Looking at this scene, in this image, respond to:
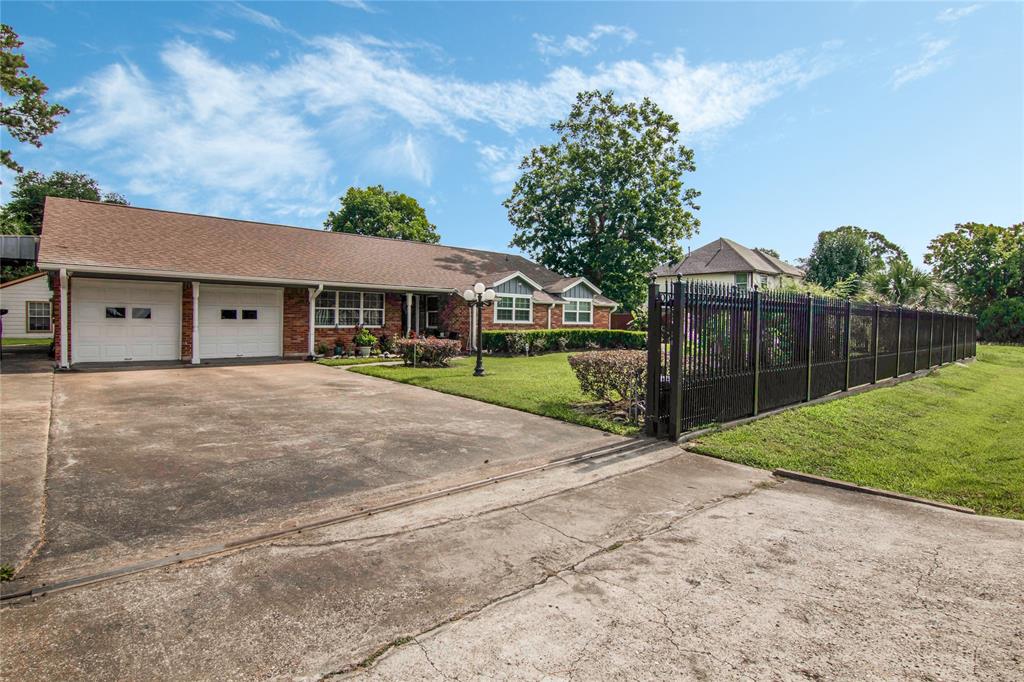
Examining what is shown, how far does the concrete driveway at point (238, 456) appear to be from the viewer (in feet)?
13.2

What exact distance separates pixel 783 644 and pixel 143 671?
126 inches

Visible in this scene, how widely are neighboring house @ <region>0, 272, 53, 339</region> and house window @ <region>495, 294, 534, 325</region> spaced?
24826 millimetres

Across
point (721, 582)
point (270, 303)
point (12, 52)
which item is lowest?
point (721, 582)

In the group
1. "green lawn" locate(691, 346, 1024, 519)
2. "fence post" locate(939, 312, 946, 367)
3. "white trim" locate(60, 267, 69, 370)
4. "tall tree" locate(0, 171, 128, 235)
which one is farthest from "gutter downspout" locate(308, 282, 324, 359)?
"tall tree" locate(0, 171, 128, 235)

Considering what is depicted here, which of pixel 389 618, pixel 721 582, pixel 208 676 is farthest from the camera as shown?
pixel 721 582

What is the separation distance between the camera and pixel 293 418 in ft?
27.4

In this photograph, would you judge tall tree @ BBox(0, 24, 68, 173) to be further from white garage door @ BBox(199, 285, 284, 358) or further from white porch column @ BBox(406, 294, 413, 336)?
white porch column @ BBox(406, 294, 413, 336)

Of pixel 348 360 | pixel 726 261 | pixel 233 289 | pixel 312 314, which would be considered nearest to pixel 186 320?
pixel 233 289

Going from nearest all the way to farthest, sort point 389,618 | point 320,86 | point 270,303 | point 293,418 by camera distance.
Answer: point 389,618 → point 293,418 → point 320,86 → point 270,303

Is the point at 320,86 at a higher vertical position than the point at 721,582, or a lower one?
higher

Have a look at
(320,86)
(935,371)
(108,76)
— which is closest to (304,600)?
(320,86)

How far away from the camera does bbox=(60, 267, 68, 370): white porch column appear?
44.4 ft

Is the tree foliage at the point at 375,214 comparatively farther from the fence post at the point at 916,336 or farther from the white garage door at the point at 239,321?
the fence post at the point at 916,336

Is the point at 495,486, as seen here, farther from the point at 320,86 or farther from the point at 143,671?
the point at 320,86
